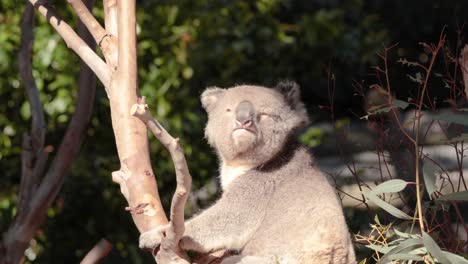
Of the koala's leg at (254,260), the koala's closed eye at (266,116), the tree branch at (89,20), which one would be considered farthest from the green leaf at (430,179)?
the tree branch at (89,20)

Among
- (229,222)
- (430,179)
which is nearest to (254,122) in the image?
(229,222)

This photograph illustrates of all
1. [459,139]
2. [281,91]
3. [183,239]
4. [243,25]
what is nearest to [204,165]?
[243,25]

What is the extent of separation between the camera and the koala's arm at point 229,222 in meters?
2.86

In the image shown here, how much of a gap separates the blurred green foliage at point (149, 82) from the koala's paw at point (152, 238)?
211cm

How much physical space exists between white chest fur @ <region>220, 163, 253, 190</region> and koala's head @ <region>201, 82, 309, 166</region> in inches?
0.9

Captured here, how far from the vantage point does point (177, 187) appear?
6.78ft

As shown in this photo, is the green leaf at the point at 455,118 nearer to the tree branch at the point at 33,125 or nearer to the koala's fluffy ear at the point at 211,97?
the koala's fluffy ear at the point at 211,97

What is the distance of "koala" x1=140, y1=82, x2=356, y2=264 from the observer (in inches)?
110

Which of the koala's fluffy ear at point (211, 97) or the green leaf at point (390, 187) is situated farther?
the koala's fluffy ear at point (211, 97)

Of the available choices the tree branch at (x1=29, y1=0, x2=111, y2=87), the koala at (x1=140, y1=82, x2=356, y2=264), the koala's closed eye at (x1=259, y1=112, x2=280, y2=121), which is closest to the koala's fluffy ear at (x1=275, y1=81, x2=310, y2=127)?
the koala at (x1=140, y1=82, x2=356, y2=264)

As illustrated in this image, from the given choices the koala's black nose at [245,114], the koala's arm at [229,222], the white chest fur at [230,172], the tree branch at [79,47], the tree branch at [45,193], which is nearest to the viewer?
the tree branch at [79,47]

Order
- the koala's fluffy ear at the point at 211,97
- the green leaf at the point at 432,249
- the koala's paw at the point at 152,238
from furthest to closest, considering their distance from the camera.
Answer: the koala's fluffy ear at the point at 211,97
the koala's paw at the point at 152,238
the green leaf at the point at 432,249

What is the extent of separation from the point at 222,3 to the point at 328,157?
1.62m

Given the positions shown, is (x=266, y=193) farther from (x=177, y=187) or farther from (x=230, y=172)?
(x=177, y=187)
